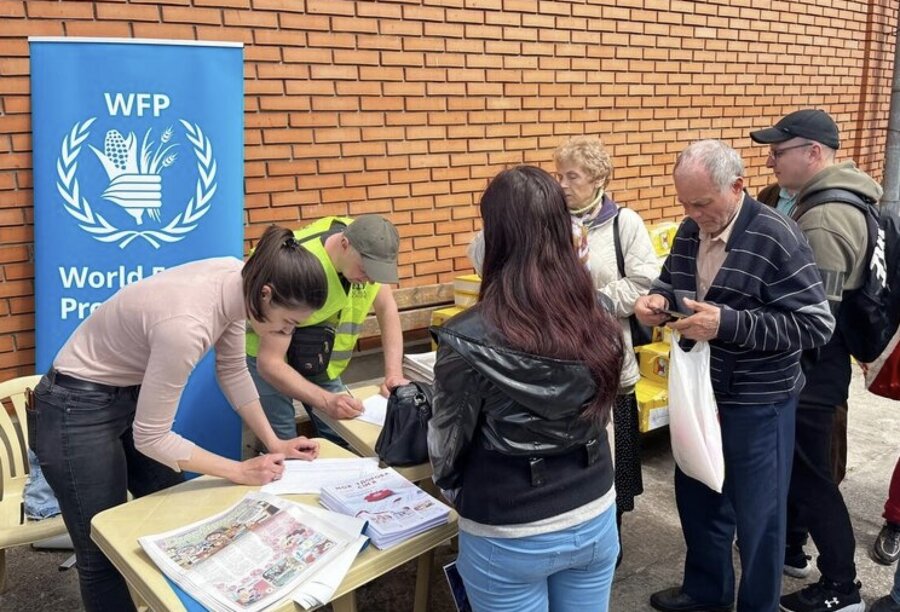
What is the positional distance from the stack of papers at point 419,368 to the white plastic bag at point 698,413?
95 centimetres

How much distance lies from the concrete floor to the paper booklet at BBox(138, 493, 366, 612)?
3.80 feet

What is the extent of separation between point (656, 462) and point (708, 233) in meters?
2.27

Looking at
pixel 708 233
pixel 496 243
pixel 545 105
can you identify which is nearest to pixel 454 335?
pixel 496 243

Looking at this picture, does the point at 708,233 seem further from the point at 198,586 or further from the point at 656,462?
the point at 656,462

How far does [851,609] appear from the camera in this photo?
2.81 meters

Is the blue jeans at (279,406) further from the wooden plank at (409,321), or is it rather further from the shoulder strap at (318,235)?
the wooden plank at (409,321)

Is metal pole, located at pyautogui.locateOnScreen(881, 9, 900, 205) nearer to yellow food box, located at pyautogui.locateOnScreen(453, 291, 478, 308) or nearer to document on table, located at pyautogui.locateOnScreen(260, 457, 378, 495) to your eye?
yellow food box, located at pyautogui.locateOnScreen(453, 291, 478, 308)

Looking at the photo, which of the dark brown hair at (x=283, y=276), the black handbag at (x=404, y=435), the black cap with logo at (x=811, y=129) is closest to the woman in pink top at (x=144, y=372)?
the dark brown hair at (x=283, y=276)


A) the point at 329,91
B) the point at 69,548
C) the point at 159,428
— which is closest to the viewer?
the point at 159,428

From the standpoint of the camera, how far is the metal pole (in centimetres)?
761

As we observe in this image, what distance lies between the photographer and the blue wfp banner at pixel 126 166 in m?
3.31

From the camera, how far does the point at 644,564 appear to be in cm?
326

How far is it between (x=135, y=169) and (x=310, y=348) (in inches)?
53.4

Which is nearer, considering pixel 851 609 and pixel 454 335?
pixel 454 335
